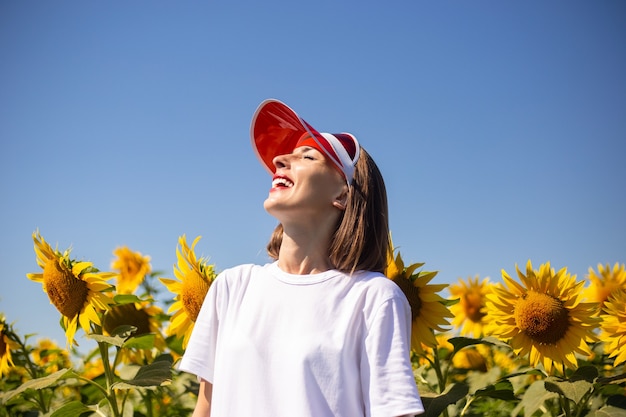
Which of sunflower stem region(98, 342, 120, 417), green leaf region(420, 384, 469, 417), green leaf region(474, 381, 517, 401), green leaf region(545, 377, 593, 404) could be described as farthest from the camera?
sunflower stem region(98, 342, 120, 417)

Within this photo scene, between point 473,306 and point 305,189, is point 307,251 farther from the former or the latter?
point 473,306

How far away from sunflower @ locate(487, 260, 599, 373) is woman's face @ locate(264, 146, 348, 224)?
1.37m

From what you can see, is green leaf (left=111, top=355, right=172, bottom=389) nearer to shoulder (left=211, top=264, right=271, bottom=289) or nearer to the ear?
shoulder (left=211, top=264, right=271, bottom=289)

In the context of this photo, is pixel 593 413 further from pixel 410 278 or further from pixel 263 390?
pixel 263 390

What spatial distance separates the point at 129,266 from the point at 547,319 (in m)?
2.60

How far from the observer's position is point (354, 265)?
2.38m

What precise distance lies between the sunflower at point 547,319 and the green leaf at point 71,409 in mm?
1986

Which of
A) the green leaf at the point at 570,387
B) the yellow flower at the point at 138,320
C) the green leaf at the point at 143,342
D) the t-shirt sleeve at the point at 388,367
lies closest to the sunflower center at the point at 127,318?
the yellow flower at the point at 138,320

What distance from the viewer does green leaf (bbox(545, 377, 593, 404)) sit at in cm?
294

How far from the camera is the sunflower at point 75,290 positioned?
334cm

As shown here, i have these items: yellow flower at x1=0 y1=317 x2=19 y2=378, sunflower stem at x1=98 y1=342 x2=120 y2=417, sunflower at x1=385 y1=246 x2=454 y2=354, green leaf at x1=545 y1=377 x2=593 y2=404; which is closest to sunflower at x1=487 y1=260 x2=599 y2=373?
green leaf at x1=545 y1=377 x2=593 y2=404

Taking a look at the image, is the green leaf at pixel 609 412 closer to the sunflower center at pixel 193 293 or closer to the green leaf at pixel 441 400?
the green leaf at pixel 441 400

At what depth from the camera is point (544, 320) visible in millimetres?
3373

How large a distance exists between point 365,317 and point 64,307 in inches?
69.5
